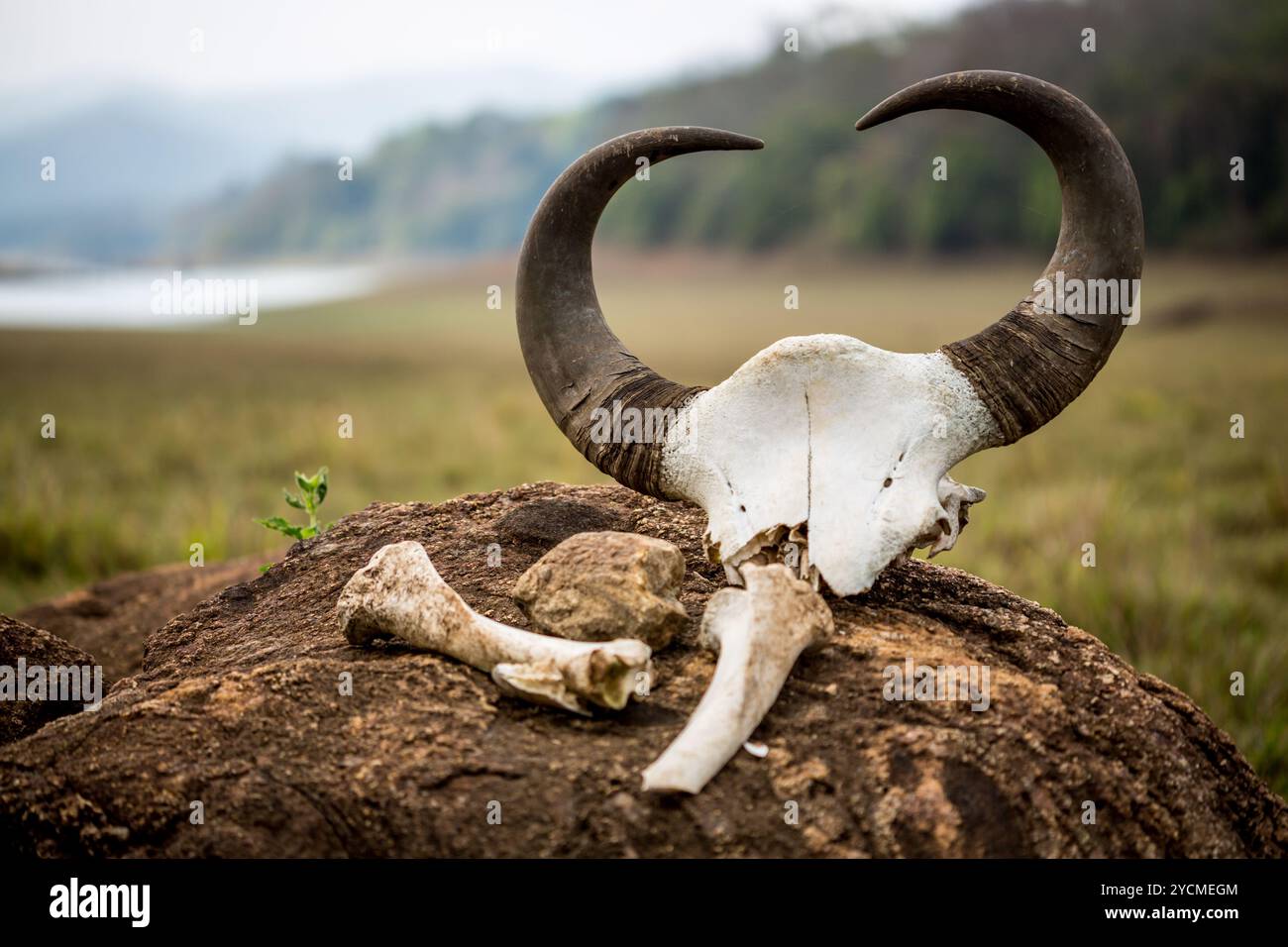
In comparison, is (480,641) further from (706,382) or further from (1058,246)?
(706,382)

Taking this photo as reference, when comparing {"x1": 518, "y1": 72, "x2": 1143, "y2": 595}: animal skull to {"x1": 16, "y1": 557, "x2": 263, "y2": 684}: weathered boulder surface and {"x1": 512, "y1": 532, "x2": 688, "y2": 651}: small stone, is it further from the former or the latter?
{"x1": 16, "y1": 557, "x2": 263, "y2": 684}: weathered boulder surface

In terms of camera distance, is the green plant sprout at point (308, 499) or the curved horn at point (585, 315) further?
the green plant sprout at point (308, 499)

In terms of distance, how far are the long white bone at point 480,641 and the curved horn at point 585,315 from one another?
723 mm

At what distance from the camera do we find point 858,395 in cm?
322

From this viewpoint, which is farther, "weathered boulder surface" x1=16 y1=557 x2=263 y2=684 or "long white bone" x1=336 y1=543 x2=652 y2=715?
"weathered boulder surface" x1=16 y1=557 x2=263 y2=684

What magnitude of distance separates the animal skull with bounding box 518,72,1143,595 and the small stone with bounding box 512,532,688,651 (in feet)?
0.93

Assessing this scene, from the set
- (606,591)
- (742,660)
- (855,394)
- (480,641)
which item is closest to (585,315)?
(855,394)

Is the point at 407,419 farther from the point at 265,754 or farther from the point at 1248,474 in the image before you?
the point at 265,754

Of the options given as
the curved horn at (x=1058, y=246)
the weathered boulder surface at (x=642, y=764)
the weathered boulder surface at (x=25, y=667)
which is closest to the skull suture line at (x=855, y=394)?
the curved horn at (x=1058, y=246)

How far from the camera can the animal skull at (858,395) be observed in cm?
306

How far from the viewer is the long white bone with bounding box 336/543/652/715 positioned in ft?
8.63

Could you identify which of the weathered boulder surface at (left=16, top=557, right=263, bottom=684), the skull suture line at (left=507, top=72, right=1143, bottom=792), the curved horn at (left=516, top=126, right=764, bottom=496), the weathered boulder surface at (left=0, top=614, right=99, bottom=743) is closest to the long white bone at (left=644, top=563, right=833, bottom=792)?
the skull suture line at (left=507, top=72, right=1143, bottom=792)

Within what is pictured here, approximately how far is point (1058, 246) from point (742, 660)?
5.42ft

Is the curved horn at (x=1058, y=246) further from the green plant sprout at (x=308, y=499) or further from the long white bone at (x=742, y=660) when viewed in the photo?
the green plant sprout at (x=308, y=499)
